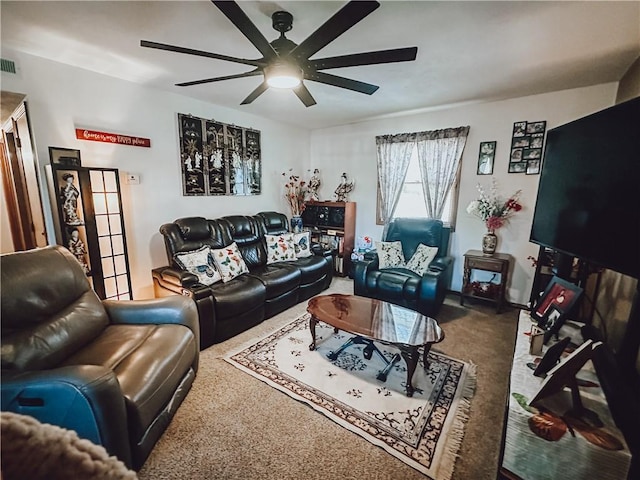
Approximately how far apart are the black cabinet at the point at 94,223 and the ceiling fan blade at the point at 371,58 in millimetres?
2175

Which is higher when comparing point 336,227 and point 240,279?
point 336,227

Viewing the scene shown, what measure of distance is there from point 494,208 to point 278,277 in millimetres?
2744

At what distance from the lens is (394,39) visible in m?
2.07

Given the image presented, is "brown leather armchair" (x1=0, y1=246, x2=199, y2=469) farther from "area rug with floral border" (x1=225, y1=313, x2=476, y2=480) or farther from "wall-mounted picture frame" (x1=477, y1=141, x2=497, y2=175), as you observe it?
"wall-mounted picture frame" (x1=477, y1=141, x2=497, y2=175)

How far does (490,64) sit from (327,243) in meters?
3.19

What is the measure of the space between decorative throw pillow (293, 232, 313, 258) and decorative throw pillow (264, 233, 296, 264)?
60 millimetres

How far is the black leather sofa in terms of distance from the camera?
262 centimetres

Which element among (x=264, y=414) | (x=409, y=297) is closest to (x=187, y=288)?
(x=264, y=414)

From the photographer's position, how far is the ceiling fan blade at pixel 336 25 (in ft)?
4.10

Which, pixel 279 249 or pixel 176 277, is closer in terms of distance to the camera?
pixel 176 277

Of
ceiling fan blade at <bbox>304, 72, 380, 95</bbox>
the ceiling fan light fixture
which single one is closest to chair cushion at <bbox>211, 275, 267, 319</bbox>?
the ceiling fan light fixture

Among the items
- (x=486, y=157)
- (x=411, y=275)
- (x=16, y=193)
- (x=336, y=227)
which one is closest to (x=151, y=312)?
(x=16, y=193)

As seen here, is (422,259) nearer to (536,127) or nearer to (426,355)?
(426,355)

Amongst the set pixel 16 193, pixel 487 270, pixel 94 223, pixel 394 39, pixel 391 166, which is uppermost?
pixel 394 39
